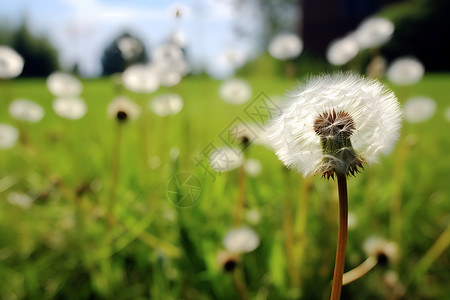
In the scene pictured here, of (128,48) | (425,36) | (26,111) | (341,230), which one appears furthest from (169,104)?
(425,36)

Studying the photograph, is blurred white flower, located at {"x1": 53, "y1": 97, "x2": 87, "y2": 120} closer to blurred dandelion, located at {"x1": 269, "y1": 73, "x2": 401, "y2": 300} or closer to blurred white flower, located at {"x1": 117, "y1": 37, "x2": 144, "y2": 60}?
blurred white flower, located at {"x1": 117, "y1": 37, "x2": 144, "y2": 60}

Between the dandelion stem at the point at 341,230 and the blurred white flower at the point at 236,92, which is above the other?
the dandelion stem at the point at 341,230

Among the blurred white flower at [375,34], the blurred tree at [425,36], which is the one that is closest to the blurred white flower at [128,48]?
the blurred white flower at [375,34]

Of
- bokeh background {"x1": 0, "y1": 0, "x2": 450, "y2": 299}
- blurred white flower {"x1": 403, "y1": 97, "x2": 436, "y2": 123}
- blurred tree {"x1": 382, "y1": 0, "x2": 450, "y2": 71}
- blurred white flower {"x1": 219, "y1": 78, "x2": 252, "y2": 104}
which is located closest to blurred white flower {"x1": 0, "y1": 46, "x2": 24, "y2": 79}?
bokeh background {"x1": 0, "y1": 0, "x2": 450, "y2": 299}

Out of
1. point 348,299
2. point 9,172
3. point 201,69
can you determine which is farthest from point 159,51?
point 9,172

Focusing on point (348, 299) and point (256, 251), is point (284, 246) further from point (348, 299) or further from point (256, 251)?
point (348, 299)

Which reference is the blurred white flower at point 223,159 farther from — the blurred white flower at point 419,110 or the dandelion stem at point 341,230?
the dandelion stem at point 341,230
